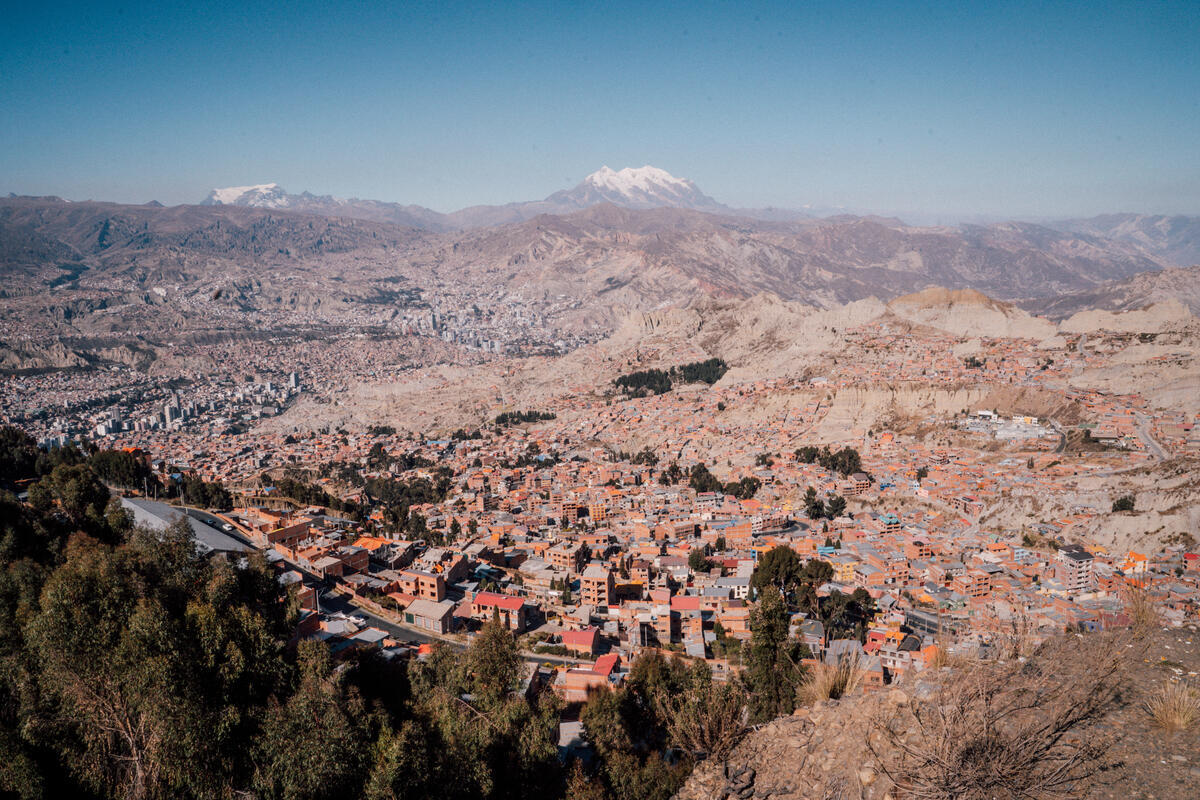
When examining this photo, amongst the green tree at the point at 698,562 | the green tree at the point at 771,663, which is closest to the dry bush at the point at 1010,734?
the green tree at the point at 771,663

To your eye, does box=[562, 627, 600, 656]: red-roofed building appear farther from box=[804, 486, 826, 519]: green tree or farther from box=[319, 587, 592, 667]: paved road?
box=[804, 486, 826, 519]: green tree

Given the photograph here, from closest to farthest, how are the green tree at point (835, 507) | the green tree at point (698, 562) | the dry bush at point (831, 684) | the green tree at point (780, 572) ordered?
the dry bush at point (831, 684) < the green tree at point (780, 572) < the green tree at point (698, 562) < the green tree at point (835, 507)

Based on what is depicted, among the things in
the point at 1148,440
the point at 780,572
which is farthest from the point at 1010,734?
the point at 1148,440

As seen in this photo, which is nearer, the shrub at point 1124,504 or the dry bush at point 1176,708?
the dry bush at point 1176,708

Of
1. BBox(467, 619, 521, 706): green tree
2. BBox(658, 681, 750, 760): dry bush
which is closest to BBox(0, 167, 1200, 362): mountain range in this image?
BBox(467, 619, 521, 706): green tree

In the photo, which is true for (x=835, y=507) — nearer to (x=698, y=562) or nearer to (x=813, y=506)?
(x=813, y=506)

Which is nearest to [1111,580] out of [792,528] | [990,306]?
[792,528]

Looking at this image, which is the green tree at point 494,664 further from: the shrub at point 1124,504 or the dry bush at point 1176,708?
the shrub at point 1124,504
